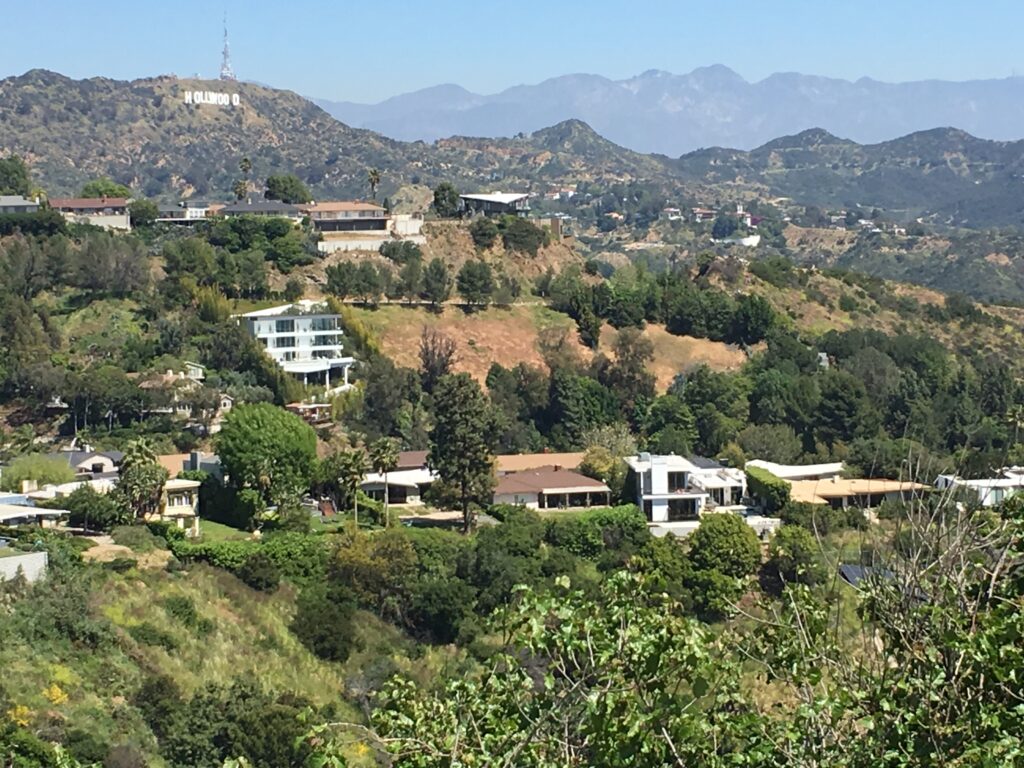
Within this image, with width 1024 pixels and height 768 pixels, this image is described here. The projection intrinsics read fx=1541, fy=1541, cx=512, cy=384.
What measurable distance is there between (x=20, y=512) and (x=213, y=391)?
1382 centimetres

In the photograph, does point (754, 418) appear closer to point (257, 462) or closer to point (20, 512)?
point (257, 462)

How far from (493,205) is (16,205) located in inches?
982

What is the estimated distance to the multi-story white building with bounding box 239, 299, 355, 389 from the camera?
5750 cm

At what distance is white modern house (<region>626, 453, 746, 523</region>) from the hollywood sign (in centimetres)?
13913

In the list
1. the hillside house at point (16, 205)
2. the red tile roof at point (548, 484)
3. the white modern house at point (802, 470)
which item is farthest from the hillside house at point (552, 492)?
the hillside house at point (16, 205)

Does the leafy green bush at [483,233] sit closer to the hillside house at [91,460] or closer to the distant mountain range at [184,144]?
the hillside house at [91,460]

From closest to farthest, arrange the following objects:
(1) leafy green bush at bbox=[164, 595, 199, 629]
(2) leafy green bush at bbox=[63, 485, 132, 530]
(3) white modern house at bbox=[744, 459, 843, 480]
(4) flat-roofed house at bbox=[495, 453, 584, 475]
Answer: (1) leafy green bush at bbox=[164, 595, 199, 629]
(2) leafy green bush at bbox=[63, 485, 132, 530]
(3) white modern house at bbox=[744, 459, 843, 480]
(4) flat-roofed house at bbox=[495, 453, 584, 475]

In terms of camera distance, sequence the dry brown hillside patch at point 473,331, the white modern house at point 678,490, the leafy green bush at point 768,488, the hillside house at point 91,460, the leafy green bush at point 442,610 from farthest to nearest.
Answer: the dry brown hillside patch at point 473,331, the leafy green bush at point 768,488, the white modern house at point 678,490, the hillside house at point 91,460, the leafy green bush at point 442,610

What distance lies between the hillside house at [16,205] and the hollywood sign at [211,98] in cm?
10794

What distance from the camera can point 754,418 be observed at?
58844 mm

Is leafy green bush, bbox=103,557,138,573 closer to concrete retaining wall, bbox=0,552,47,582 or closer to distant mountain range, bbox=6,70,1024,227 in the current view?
concrete retaining wall, bbox=0,552,47,582

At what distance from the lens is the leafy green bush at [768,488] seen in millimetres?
46812

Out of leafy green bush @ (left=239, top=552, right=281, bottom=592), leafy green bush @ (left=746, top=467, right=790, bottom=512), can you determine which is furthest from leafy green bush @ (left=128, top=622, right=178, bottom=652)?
leafy green bush @ (left=746, top=467, right=790, bottom=512)

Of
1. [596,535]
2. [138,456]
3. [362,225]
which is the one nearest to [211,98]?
[362,225]
